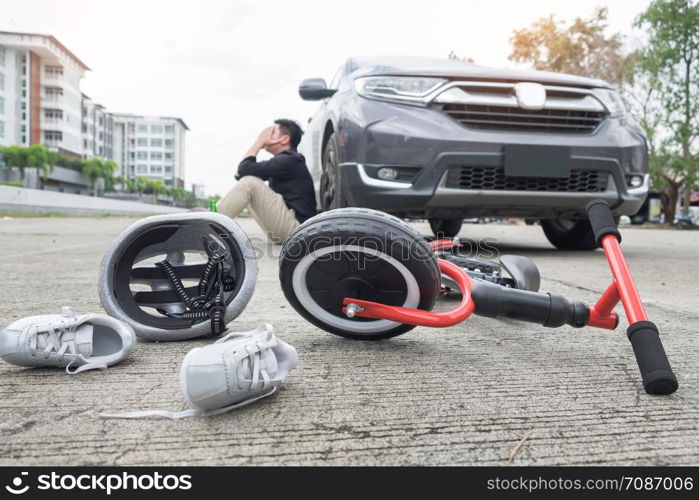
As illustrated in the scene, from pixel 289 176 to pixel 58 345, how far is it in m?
3.33

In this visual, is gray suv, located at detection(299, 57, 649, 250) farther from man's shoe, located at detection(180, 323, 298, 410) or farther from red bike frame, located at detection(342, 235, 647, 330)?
man's shoe, located at detection(180, 323, 298, 410)

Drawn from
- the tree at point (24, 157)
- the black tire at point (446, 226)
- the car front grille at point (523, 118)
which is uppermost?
the car front grille at point (523, 118)

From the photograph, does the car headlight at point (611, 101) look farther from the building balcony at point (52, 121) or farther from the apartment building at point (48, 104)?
the building balcony at point (52, 121)

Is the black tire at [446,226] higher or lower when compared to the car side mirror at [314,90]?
lower

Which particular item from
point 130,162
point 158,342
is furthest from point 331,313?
point 130,162

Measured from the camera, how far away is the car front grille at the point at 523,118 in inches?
147

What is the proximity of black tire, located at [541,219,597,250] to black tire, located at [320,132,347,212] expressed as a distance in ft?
8.05

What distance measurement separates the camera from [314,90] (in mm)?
4340

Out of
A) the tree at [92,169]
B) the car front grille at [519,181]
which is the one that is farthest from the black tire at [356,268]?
the tree at [92,169]

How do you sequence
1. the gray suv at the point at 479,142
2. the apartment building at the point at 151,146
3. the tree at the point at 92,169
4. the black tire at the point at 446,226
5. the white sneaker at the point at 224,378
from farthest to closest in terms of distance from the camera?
the apartment building at the point at 151,146 → the tree at the point at 92,169 → the black tire at the point at 446,226 → the gray suv at the point at 479,142 → the white sneaker at the point at 224,378

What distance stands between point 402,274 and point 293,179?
3.21 meters

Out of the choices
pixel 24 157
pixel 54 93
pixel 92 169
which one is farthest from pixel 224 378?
pixel 54 93

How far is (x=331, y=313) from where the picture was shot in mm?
1584

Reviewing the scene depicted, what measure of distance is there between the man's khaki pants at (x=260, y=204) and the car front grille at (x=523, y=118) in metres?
1.57
